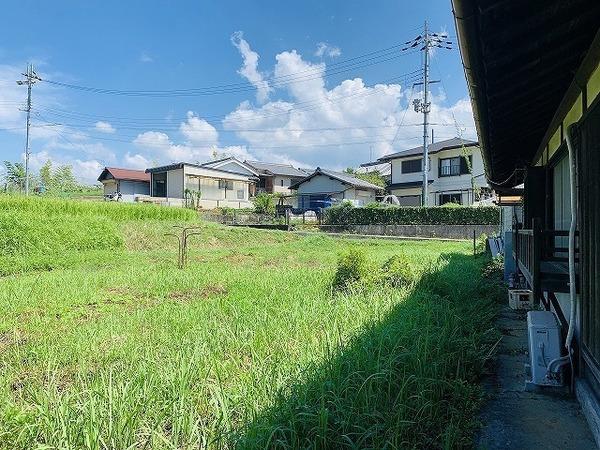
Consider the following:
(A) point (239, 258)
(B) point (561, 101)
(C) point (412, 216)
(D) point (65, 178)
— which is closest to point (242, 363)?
(B) point (561, 101)

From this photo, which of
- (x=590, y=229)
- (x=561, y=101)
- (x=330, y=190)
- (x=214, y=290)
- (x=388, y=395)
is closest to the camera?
(x=590, y=229)

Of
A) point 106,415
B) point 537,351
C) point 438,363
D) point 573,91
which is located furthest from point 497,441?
point 573,91

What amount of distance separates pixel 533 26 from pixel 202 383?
2.96m

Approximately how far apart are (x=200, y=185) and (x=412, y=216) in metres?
18.1

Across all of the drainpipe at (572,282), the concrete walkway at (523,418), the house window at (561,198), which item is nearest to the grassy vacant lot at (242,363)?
the concrete walkway at (523,418)

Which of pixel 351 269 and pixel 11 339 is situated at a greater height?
pixel 351 269

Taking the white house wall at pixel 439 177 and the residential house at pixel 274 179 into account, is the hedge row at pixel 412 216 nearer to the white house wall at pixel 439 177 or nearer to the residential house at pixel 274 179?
the white house wall at pixel 439 177

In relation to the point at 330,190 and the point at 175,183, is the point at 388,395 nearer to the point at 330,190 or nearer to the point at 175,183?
the point at 330,190

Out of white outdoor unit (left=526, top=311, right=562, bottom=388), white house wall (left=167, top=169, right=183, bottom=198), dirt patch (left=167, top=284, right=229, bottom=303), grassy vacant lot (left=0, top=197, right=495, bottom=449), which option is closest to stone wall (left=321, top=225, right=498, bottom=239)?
white house wall (left=167, top=169, right=183, bottom=198)

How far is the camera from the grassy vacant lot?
215cm

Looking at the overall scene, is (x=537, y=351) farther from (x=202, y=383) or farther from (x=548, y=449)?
(x=202, y=383)

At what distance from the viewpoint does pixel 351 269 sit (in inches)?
250

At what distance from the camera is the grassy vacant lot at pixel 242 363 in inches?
84.6

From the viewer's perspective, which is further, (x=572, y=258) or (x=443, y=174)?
(x=443, y=174)
